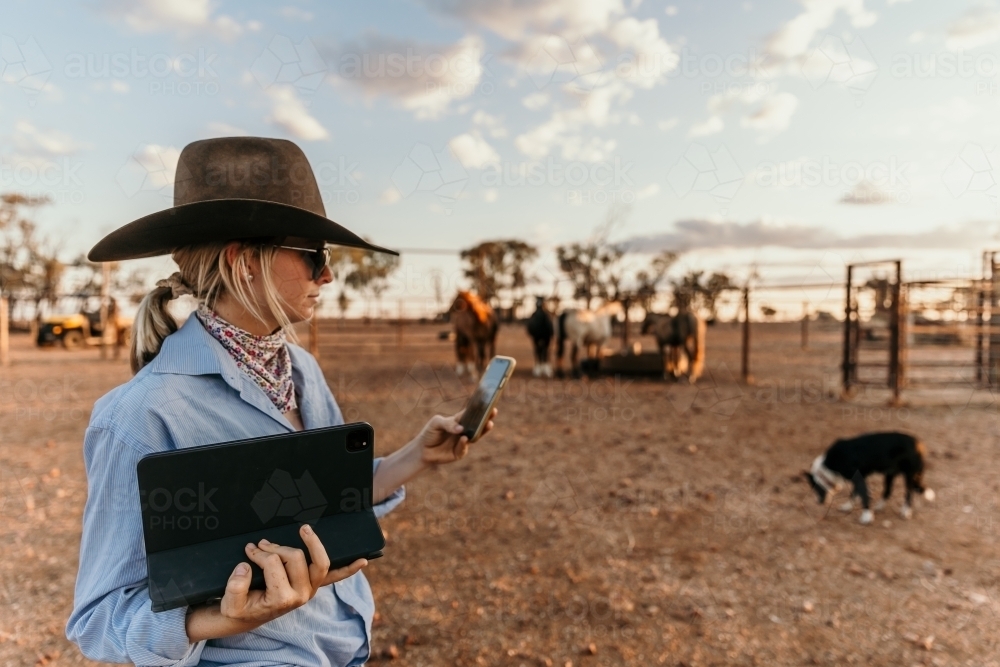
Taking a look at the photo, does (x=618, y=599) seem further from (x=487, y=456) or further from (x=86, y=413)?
(x=86, y=413)

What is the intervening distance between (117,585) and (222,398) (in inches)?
15.4

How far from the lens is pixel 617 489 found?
16.9 ft

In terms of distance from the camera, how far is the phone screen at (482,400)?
5.90ft

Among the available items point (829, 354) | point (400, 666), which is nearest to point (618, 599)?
point (400, 666)

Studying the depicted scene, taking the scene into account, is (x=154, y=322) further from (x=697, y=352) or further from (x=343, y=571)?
(x=697, y=352)

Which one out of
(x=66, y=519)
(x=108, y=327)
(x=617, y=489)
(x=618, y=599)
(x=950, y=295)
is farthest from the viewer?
(x=108, y=327)

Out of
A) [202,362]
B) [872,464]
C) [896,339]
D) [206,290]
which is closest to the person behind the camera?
[202,362]

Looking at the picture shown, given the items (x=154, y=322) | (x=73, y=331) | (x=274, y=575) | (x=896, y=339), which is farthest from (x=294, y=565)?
(x=73, y=331)

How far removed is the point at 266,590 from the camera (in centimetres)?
97

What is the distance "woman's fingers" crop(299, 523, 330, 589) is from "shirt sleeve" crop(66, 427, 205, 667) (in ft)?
0.74

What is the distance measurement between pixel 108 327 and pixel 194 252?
947 inches

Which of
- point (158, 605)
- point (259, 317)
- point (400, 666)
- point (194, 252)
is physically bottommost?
point (400, 666)

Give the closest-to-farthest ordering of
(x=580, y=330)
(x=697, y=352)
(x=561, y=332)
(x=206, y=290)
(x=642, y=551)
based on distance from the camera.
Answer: (x=206, y=290)
(x=642, y=551)
(x=697, y=352)
(x=580, y=330)
(x=561, y=332)

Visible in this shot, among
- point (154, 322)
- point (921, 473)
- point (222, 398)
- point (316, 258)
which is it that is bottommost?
point (921, 473)
